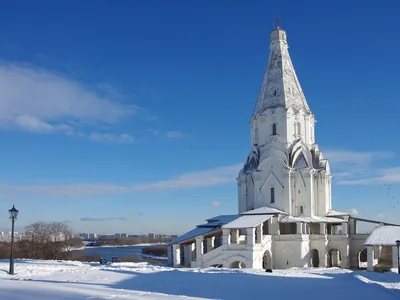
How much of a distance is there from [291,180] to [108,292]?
27.1 meters

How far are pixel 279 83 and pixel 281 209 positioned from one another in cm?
1072

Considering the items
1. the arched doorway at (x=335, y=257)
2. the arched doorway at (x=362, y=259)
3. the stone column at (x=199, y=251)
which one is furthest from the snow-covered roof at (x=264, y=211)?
the arched doorway at (x=362, y=259)

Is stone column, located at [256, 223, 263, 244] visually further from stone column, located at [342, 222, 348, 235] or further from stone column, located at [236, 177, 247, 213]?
stone column, located at [342, 222, 348, 235]

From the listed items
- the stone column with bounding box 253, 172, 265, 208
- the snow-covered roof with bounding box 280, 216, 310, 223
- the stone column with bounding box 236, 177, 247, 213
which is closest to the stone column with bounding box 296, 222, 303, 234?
the snow-covered roof with bounding box 280, 216, 310, 223

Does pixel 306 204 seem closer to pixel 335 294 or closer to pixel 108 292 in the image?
pixel 335 294

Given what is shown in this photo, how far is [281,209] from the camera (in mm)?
36719

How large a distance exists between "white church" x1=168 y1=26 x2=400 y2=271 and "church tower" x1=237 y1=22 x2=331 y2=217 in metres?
0.08

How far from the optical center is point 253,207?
127ft

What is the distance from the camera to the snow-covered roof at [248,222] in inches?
1246

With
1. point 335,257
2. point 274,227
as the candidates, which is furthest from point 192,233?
point 335,257

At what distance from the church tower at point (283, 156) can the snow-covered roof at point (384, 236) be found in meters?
5.90

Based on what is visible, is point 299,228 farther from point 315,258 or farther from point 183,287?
point 183,287

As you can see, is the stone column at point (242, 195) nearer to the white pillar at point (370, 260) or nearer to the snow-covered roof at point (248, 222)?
the snow-covered roof at point (248, 222)

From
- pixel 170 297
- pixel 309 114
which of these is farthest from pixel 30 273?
pixel 309 114
